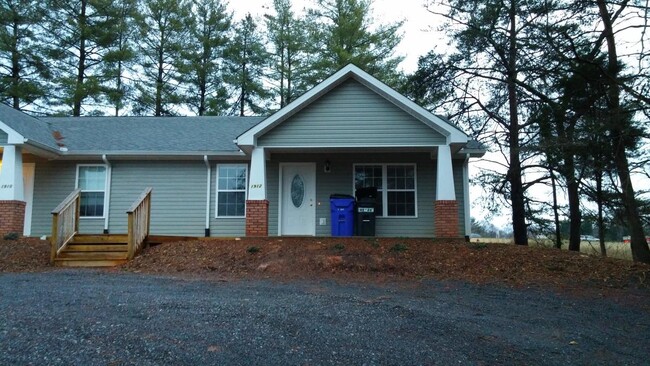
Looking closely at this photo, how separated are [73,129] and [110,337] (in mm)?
12521

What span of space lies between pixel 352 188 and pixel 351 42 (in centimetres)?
1348

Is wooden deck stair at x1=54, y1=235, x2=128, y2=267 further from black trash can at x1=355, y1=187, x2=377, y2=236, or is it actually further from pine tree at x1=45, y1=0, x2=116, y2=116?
pine tree at x1=45, y1=0, x2=116, y2=116

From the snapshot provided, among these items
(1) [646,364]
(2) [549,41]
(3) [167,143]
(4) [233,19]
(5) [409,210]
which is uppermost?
(4) [233,19]

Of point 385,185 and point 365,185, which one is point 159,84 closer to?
point 365,185

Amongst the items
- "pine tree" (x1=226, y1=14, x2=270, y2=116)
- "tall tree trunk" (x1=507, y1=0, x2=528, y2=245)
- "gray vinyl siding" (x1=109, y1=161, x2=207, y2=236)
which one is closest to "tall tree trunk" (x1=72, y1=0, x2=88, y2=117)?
"pine tree" (x1=226, y1=14, x2=270, y2=116)

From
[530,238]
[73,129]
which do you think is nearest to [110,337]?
[73,129]

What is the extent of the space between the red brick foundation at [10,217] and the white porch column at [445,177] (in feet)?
34.6

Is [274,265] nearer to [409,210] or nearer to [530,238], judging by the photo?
[409,210]

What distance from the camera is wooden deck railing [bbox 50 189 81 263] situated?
378 inches

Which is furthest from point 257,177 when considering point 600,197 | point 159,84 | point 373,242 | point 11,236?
point 159,84

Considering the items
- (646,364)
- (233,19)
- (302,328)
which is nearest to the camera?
(646,364)

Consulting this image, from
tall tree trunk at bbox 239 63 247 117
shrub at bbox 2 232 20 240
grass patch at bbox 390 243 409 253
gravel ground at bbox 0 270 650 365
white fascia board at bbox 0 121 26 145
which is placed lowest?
gravel ground at bbox 0 270 650 365

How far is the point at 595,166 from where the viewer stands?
8.75 m

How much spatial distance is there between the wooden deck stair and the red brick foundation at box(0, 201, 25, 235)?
2368mm
